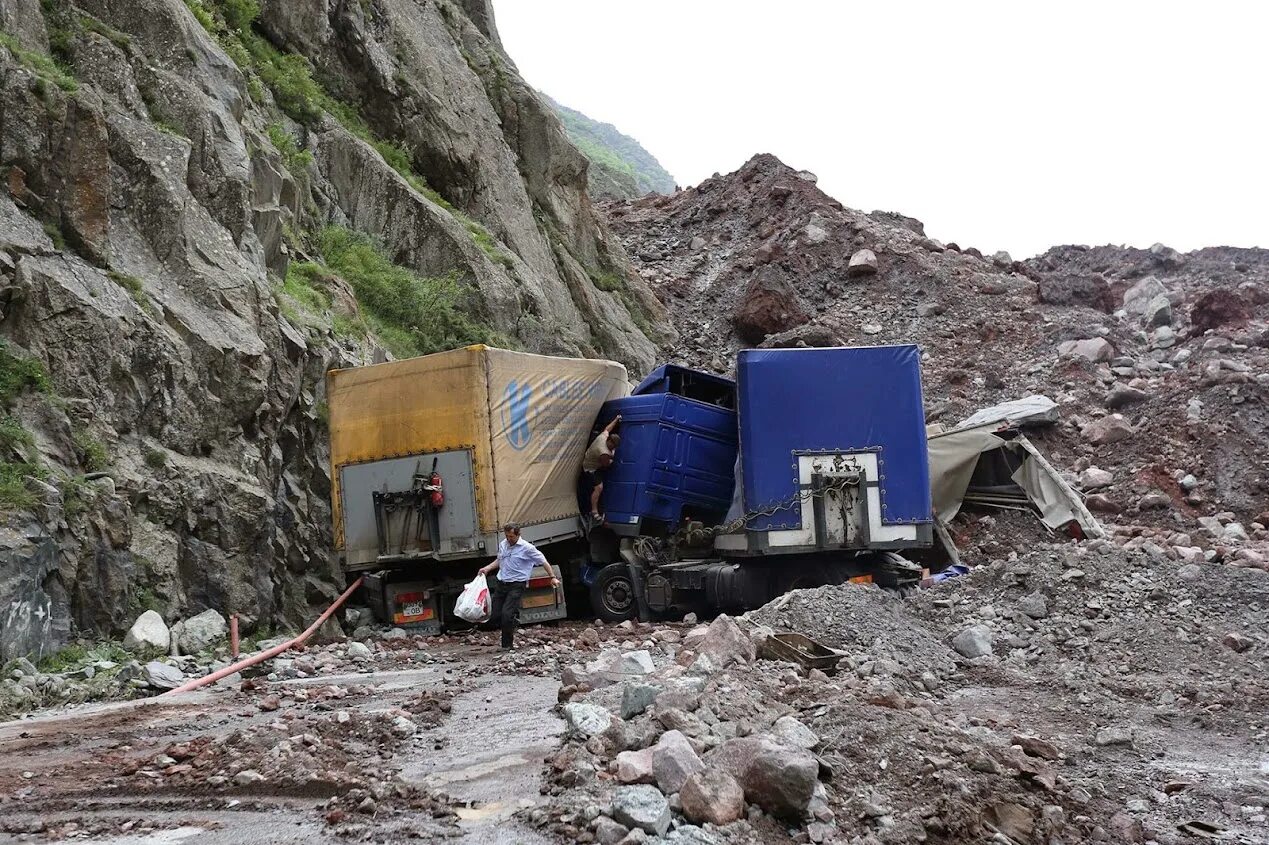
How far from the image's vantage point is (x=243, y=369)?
12.4m

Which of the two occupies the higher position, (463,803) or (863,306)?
(863,306)

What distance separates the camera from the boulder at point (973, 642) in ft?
32.4

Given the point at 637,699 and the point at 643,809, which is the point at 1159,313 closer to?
the point at 637,699

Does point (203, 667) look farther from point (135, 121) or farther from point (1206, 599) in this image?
point (1206, 599)

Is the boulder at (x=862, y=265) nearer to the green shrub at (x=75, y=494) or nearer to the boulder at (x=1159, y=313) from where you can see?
the boulder at (x=1159, y=313)

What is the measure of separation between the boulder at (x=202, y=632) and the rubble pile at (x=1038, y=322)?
10.5m

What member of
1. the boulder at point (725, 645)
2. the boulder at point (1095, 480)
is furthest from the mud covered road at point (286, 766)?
the boulder at point (1095, 480)

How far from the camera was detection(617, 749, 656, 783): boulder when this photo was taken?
4652 mm

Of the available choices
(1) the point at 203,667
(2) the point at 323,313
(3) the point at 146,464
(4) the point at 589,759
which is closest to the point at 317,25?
(2) the point at 323,313

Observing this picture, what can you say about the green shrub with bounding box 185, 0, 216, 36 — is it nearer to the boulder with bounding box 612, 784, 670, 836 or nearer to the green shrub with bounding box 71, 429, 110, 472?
the green shrub with bounding box 71, 429, 110, 472

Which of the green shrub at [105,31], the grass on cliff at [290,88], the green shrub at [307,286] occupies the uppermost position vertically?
the grass on cliff at [290,88]

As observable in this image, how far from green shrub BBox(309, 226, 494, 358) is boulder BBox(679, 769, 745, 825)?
1418cm

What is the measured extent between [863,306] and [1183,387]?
12029mm

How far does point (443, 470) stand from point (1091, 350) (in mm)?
18373
